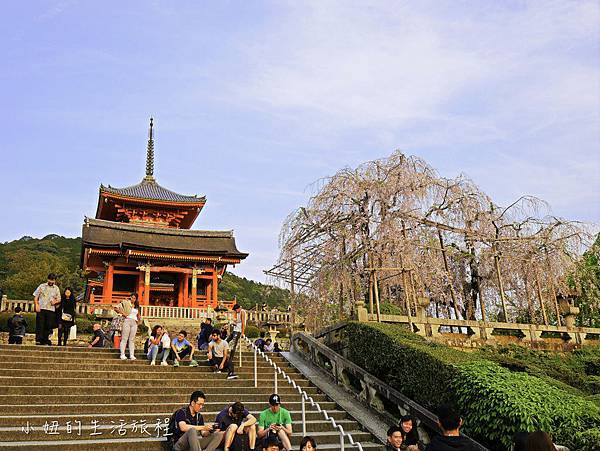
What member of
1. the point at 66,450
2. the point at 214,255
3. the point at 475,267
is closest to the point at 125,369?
the point at 66,450

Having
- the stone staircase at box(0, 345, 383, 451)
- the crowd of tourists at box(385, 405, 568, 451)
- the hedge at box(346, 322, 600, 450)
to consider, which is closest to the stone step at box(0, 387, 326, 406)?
the stone staircase at box(0, 345, 383, 451)

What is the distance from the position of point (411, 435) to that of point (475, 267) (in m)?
11.3

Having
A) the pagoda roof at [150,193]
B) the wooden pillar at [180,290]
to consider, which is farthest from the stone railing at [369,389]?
the pagoda roof at [150,193]

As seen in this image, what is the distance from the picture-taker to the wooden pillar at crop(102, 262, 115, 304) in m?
30.3

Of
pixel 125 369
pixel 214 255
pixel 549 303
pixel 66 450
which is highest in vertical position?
pixel 214 255

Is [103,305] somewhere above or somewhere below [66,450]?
above

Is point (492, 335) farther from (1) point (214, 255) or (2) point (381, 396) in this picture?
(1) point (214, 255)

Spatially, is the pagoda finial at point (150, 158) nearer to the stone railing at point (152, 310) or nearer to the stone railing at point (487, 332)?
the stone railing at point (152, 310)

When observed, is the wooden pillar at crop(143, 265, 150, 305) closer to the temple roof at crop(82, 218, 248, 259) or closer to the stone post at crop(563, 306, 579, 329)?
the temple roof at crop(82, 218, 248, 259)

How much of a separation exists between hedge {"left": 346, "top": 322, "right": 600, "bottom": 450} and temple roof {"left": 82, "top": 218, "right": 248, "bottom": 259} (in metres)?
22.0

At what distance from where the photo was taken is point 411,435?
7582 millimetres

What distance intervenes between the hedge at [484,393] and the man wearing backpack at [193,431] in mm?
3667

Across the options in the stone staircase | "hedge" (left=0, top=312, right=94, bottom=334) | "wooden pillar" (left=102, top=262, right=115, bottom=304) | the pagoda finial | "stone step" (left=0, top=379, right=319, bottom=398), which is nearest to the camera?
the stone staircase

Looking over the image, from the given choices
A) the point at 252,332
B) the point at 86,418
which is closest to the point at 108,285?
the point at 252,332
